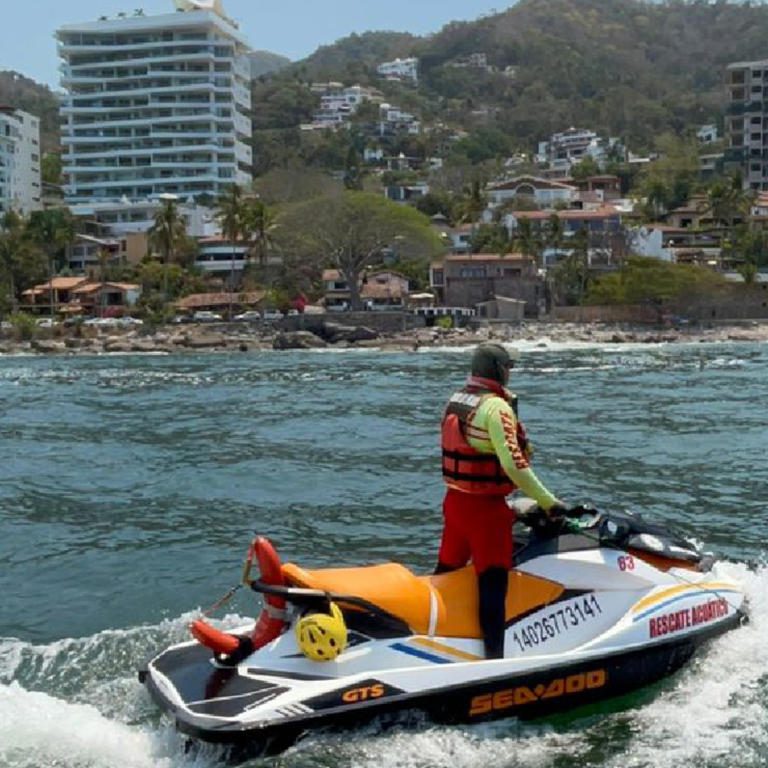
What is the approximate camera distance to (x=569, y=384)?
3747cm

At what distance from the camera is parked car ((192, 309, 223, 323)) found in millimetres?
78531

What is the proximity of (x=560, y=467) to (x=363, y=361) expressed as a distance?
3714 cm

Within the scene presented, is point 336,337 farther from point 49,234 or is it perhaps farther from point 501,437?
point 501,437

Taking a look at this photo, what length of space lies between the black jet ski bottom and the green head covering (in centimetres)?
190

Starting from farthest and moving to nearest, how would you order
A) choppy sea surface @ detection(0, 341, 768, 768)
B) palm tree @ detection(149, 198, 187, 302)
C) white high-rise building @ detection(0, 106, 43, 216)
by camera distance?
white high-rise building @ detection(0, 106, 43, 216), palm tree @ detection(149, 198, 187, 302), choppy sea surface @ detection(0, 341, 768, 768)

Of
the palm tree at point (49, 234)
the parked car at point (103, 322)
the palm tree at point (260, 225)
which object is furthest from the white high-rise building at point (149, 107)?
the parked car at point (103, 322)

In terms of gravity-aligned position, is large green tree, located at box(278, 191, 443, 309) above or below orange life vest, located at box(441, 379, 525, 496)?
above

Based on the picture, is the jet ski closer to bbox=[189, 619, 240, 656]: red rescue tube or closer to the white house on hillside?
bbox=[189, 619, 240, 656]: red rescue tube

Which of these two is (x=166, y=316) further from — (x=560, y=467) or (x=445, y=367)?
(x=560, y=467)

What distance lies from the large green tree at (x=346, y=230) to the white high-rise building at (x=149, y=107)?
4674 cm

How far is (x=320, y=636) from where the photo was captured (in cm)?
693

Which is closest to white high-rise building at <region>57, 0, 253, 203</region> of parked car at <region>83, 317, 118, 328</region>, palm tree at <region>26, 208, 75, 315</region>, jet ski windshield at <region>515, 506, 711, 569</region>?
palm tree at <region>26, 208, 75, 315</region>

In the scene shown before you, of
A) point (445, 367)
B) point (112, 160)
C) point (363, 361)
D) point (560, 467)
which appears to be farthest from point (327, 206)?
point (560, 467)

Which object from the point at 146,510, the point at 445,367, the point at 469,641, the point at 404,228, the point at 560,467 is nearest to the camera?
the point at 469,641
